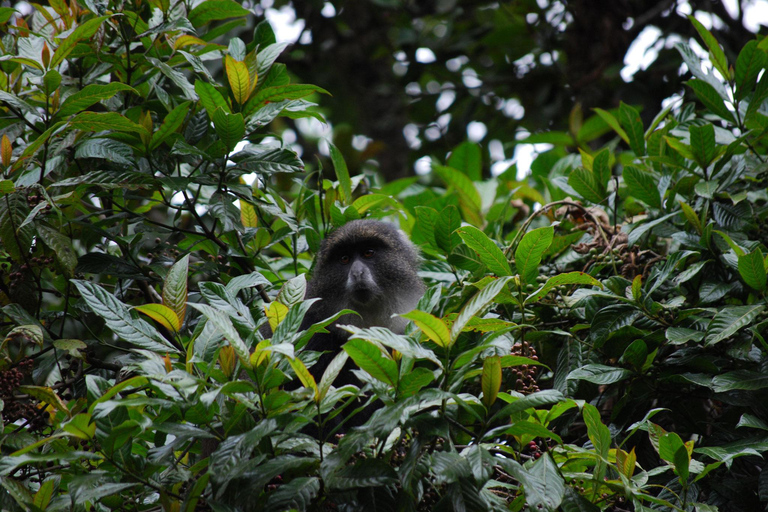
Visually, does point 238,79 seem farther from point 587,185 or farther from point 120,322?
point 587,185

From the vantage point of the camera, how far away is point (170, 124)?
9.10 ft

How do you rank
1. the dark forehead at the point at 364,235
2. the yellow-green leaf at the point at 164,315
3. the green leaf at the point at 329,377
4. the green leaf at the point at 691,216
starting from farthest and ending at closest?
1. the dark forehead at the point at 364,235
2. the green leaf at the point at 691,216
3. the yellow-green leaf at the point at 164,315
4. the green leaf at the point at 329,377

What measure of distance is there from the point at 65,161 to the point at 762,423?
10.0 feet

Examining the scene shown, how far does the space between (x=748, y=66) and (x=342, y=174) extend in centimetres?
206

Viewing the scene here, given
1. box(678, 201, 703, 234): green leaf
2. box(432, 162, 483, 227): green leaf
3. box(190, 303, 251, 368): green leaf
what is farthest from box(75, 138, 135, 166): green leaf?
box(678, 201, 703, 234): green leaf

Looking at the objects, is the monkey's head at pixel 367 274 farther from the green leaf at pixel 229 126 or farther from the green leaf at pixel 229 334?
the green leaf at pixel 229 334

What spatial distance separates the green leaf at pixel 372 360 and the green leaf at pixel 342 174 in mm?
1761

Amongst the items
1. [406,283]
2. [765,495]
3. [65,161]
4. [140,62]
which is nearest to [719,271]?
[765,495]

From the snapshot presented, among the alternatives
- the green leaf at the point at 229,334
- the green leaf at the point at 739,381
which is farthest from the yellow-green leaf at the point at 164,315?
the green leaf at the point at 739,381

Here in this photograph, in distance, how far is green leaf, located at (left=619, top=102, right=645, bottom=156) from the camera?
3732mm

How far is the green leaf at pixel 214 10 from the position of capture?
313cm

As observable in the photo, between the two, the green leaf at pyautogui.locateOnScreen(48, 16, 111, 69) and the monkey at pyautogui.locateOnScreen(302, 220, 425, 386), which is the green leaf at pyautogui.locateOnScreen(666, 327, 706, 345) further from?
the green leaf at pyautogui.locateOnScreen(48, 16, 111, 69)

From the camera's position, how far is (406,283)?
4.32 metres

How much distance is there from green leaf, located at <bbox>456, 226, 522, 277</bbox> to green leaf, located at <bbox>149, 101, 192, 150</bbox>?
123 cm
